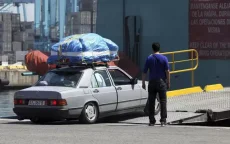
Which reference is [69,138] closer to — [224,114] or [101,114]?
[101,114]

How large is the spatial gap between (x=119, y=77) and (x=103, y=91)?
1003mm

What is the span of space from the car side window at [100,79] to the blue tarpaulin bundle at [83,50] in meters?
0.36

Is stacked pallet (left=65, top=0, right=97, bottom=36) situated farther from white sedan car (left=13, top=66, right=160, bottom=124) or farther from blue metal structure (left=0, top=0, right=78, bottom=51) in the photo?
white sedan car (left=13, top=66, right=160, bottom=124)

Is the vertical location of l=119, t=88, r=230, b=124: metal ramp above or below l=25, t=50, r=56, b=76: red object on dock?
below

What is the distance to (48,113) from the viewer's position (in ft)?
45.7

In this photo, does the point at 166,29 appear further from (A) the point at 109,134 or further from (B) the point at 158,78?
(A) the point at 109,134

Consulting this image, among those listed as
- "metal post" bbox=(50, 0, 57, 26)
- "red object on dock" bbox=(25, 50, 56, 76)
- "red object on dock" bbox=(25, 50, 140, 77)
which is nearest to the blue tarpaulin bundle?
"red object on dock" bbox=(25, 50, 140, 77)

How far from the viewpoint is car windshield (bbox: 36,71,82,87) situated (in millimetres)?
14516

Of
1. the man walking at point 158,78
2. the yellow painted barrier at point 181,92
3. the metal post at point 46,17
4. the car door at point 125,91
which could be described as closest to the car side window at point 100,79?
the car door at point 125,91

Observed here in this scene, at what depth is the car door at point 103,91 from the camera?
14508 mm

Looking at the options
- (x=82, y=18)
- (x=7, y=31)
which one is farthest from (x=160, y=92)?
(x=7, y=31)

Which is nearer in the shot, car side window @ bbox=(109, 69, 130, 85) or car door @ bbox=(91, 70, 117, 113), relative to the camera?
car door @ bbox=(91, 70, 117, 113)

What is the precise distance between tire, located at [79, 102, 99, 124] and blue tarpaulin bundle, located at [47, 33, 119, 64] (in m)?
1.18

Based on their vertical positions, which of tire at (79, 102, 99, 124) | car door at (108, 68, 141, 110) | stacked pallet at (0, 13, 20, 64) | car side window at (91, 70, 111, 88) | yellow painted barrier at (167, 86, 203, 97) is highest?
car side window at (91, 70, 111, 88)
